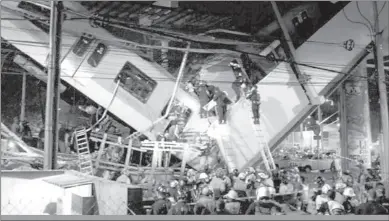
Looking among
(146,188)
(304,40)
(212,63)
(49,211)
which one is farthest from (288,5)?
(49,211)

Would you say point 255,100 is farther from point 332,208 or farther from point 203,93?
point 332,208

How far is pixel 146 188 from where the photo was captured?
37.3 ft

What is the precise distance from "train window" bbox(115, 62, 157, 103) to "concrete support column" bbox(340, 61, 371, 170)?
348 inches

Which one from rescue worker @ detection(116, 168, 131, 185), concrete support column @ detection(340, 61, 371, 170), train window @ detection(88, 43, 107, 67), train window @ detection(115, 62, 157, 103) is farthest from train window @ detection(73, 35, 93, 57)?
concrete support column @ detection(340, 61, 371, 170)

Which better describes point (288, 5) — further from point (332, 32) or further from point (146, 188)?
point (146, 188)

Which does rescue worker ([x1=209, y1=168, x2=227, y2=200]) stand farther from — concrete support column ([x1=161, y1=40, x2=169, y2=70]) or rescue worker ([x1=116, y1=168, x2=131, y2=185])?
concrete support column ([x1=161, y1=40, x2=169, y2=70])

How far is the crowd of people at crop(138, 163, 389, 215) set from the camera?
7.90m

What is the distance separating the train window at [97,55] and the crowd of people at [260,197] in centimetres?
598

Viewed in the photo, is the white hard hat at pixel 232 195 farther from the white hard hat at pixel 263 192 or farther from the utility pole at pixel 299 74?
the utility pole at pixel 299 74

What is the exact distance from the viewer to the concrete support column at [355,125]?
17.4 m

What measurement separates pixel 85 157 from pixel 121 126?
3.56 m

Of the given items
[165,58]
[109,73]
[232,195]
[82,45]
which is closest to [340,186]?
[232,195]

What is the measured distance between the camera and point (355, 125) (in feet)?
59.1

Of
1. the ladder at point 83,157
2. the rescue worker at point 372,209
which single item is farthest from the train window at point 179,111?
the rescue worker at point 372,209
